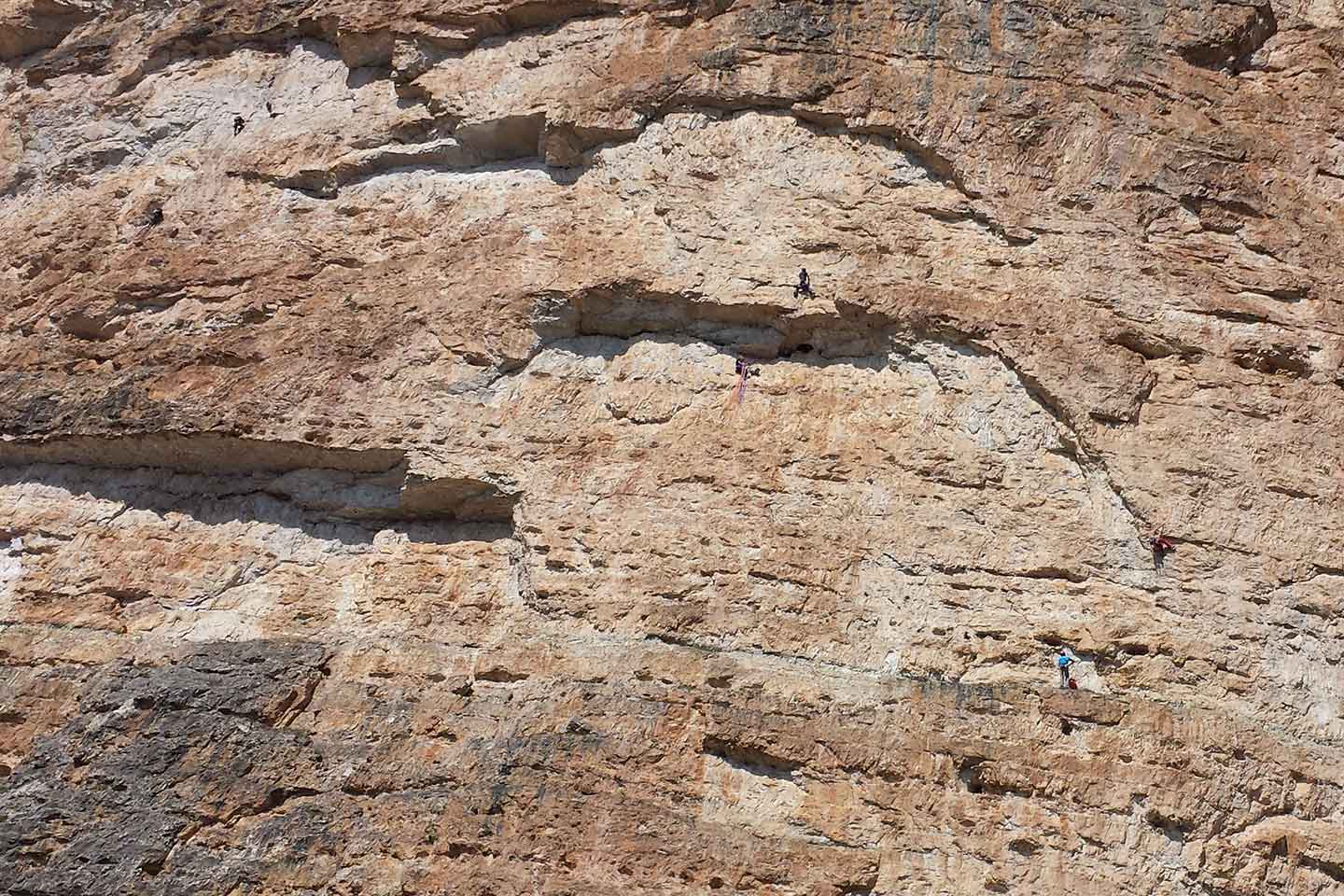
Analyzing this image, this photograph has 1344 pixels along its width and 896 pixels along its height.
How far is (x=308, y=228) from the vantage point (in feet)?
35.2

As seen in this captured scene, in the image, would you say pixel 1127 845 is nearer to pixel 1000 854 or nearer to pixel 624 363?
pixel 1000 854

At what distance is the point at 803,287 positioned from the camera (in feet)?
31.4

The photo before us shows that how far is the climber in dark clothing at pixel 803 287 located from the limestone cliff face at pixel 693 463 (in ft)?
0.26

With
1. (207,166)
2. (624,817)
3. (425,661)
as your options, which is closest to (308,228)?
(207,166)

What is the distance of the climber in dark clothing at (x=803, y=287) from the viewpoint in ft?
31.4

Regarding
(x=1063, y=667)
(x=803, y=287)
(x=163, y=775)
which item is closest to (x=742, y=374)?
(x=803, y=287)

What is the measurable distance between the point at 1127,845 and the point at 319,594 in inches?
221

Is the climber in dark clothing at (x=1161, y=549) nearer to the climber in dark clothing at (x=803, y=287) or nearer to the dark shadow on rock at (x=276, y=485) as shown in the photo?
the climber in dark clothing at (x=803, y=287)

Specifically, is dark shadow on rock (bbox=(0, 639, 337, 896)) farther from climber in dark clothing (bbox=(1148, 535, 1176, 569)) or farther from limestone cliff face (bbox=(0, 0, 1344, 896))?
climber in dark clothing (bbox=(1148, 535, 1176, 569))

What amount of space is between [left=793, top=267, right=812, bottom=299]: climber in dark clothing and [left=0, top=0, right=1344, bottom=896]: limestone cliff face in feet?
0.26

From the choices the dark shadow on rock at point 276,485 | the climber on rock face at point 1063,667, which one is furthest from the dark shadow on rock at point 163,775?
the climber on rock face at point 1063,667

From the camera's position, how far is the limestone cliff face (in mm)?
7668

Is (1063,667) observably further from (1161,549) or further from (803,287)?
(803,287)

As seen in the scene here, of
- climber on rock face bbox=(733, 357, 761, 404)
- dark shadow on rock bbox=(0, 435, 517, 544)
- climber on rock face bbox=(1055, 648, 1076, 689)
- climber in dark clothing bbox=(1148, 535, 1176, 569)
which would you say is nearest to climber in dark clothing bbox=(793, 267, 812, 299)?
climber on rock face bbox=(733, 357, 761, 404)
